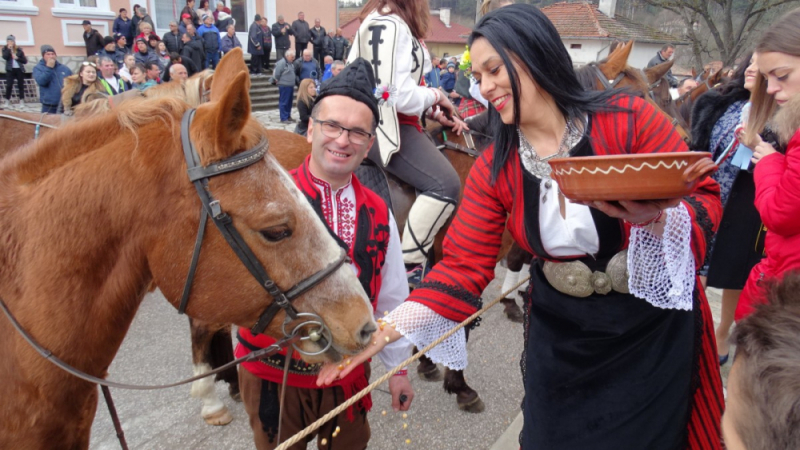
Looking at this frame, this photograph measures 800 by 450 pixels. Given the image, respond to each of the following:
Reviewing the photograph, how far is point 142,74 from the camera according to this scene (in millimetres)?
10148

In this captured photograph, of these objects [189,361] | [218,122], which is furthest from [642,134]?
[189,361]

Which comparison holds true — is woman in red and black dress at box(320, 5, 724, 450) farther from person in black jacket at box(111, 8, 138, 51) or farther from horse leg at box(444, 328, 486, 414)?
person in black jacket at box(111, 8, 138, 51)

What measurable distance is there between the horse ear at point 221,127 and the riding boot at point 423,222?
222cm

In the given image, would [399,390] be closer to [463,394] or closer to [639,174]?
[639,174]

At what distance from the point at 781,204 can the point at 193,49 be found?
1522 centimetres

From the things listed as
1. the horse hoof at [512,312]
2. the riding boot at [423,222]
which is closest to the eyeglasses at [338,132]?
the riding boot at [423,222]

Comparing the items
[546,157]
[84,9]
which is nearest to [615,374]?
[546,157]

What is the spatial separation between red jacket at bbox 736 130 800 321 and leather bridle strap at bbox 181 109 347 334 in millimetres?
1843

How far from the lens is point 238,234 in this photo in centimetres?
139

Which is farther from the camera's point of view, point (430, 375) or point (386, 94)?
point (430, 375)

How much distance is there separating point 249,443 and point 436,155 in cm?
235

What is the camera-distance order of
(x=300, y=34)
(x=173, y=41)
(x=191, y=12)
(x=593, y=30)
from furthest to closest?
(x=593, y=30) < (x=300, y=34) < (x=191, y=12) < (x=173, y=41)

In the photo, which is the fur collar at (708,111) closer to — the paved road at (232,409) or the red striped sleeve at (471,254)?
the paved road at (232,409)

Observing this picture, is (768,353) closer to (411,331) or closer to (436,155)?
(411,331)
